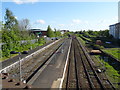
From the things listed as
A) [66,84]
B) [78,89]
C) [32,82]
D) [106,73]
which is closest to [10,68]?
[32,82]

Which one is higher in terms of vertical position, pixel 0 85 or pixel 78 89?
pixel 0 85

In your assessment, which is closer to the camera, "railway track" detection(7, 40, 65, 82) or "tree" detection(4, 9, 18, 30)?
"railway track" detection(7, 40, 65, 82)

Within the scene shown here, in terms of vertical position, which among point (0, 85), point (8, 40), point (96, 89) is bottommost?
point (96, 89)

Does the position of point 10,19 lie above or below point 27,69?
above

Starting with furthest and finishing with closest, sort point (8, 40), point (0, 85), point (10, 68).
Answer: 1. point (8, 40)
2. point (10, 68)
3. point (0, 85)

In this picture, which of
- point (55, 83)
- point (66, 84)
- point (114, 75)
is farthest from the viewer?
point (114, 75)

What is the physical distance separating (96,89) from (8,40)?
86.5 ft

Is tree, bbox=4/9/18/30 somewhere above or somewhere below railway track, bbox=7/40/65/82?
above

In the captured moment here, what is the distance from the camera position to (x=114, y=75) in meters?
20.8

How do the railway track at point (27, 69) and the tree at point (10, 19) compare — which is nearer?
the railway track at point (27, 69)

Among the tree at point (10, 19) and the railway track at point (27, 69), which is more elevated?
the tree at point (10, 19)

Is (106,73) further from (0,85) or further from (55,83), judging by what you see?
(0,85)

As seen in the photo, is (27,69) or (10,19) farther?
(10,19)

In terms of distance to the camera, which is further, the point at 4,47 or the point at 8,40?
the point at 8,40
